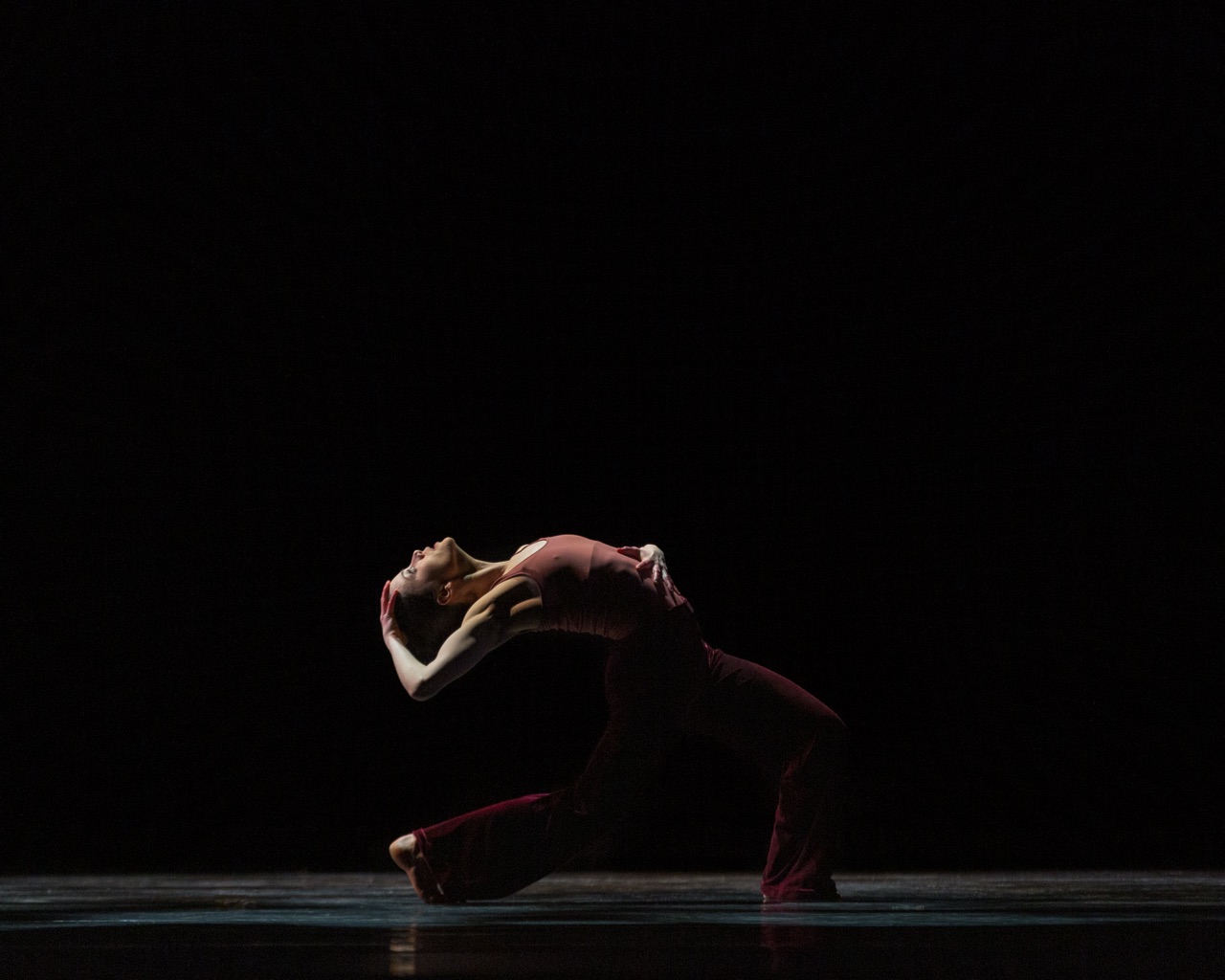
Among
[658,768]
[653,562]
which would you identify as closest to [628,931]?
[658,768]

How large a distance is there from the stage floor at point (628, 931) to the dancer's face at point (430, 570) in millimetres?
617

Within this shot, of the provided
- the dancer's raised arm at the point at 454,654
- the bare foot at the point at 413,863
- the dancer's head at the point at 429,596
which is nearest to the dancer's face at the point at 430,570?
the dancer's head at the point at 429,596

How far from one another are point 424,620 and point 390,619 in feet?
0.26

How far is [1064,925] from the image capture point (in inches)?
102

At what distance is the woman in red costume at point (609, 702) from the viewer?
115 inches

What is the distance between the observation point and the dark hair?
10.1 feet

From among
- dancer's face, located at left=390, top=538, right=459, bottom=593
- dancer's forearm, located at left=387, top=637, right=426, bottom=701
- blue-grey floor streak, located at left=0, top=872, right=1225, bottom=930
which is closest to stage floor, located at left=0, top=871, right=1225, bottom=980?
blue-grey floor streak, located at left=0, top=872, right=1225, bottom=930

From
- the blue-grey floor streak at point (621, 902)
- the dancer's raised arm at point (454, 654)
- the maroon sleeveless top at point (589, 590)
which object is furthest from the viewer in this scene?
the maroon sleeveless top at point (589, 590)

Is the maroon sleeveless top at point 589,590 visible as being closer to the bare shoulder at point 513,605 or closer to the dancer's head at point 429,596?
the bare shoulder at point 513,605

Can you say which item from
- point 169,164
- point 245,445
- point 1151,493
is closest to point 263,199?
point 169,164

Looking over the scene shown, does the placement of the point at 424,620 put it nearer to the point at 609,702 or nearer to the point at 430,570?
the point at 430,570

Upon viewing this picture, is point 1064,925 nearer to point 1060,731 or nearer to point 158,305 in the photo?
point 1060,731

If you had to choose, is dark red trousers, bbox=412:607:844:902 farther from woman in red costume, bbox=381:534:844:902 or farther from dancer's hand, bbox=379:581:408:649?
dancer's hand, bbox=379:581:408:649

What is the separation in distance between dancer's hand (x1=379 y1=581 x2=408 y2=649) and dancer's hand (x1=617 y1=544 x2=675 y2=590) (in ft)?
1.51
